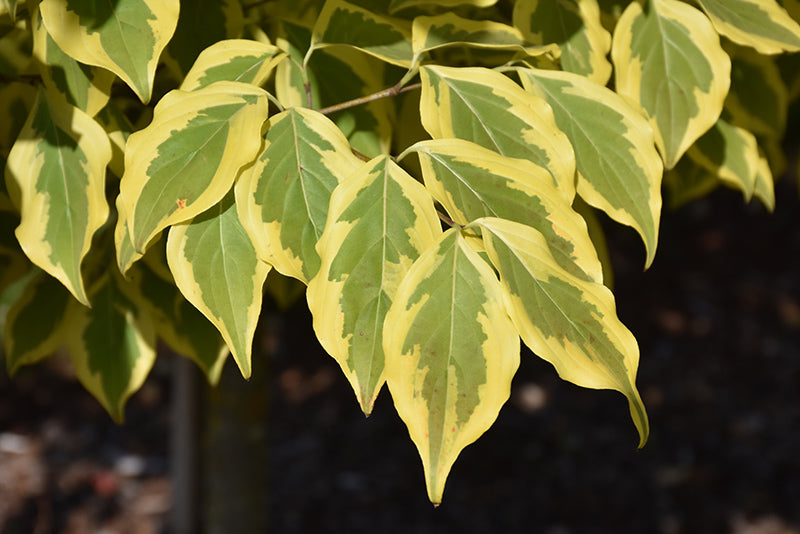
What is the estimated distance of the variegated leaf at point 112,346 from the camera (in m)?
1.12

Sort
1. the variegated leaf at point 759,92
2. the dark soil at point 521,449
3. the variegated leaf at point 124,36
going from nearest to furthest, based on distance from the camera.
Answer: the variegated leaf at point 124,36 < the variegated leaf at point 759,92 < the dark soil at point 521,449

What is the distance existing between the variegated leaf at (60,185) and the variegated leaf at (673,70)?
612 mm

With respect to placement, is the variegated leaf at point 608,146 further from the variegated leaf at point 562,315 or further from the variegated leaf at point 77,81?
the variegated leaf at point 77,81

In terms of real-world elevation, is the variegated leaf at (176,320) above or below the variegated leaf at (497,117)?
below

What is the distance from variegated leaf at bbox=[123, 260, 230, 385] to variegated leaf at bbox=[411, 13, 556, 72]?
0.50 m

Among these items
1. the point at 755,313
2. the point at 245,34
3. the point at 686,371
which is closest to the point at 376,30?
the point at 245,34

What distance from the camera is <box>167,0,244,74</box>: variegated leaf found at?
0.95 meters

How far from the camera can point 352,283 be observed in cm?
71

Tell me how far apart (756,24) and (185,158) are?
68 centimetres

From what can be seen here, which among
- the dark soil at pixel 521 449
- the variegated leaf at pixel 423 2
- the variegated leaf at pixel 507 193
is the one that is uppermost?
the variegated leaf at pixel 423 2

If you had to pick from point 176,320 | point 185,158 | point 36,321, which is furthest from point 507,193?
point 36,321

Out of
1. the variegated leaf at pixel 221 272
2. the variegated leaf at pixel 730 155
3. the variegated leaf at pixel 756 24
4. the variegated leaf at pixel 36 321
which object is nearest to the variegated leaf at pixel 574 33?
the variegated leaf at pixel 756 24

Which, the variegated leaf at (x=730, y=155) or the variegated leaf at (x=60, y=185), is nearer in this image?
the variegated leaf at (x=60, y=185)

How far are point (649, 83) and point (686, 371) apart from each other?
3.11m
